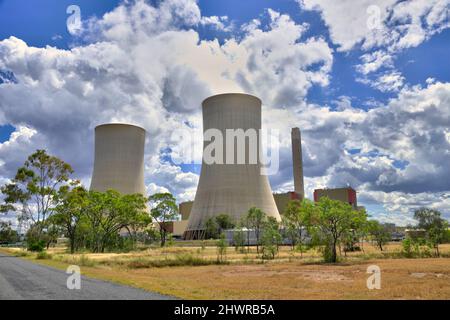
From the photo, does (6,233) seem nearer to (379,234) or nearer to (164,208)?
(164,208)

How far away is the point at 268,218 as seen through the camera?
57.8 m

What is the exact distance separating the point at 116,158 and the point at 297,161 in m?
59.0

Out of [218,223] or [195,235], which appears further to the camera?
[195,235]

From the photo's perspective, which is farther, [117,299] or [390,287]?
[390,287]

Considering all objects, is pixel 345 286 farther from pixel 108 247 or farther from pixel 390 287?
pixel 108 247

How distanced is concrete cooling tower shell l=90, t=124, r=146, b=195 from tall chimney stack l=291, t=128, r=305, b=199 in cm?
5403

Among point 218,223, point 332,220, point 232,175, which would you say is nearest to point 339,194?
point 218,223

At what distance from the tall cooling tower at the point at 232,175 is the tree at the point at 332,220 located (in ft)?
103

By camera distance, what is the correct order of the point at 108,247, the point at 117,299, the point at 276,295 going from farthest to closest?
the point at 108,247, the point at 276,295, the point at 117,299

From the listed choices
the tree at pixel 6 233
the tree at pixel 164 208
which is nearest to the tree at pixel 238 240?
the tree at pixel 164 208

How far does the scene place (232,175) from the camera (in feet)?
194

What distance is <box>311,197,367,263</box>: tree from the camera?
2617 cm
